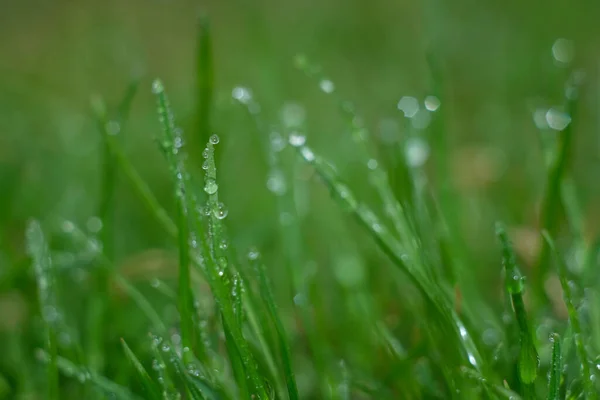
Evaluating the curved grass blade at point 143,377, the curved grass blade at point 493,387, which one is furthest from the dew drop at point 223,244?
the curved grass blade at point 493,387

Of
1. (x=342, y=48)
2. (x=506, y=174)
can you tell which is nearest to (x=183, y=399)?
(x=506, y=174)

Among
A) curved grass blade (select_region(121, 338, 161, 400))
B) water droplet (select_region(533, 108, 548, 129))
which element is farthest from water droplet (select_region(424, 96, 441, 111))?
curved grass blade (select_region(121, 338, 161, 400))

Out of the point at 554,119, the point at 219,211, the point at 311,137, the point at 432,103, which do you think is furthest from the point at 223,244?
the point at 311,137

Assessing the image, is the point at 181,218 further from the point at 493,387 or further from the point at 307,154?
the point at 493,387

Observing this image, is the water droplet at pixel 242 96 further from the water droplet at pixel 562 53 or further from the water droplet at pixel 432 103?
the water droplet at pixel 562 53

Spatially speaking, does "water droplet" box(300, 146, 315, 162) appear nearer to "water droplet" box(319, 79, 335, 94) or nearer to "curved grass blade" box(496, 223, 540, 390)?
"water droplet" box(319, 79, 335, 94)

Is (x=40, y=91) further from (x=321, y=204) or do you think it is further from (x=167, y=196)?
(x=321, y=204)
